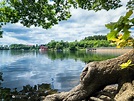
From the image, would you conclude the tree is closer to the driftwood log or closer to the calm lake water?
the driftwood log

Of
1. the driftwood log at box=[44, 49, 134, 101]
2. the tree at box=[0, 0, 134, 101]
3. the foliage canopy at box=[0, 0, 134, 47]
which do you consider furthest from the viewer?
the foliage canopy at box=[0, 0, 134, 47]

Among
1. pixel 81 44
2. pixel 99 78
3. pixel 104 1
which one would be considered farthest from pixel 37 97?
pixel 81 44

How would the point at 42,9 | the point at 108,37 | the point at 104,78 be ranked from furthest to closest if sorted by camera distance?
the point at 42,9, the point at 104,78, the point at 108,37

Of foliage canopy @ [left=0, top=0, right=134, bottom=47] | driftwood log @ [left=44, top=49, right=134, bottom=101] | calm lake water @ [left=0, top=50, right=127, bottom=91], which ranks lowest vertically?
calm lake water @ [left=0, top=50, right=127, bottom=91]

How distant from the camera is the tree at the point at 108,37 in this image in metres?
1.91

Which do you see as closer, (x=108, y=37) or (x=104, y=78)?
(x=108, y=37)

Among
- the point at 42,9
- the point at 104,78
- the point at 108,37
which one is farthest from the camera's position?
the point at 42,9

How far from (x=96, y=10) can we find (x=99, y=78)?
36.2ft

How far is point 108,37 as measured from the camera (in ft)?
4.75

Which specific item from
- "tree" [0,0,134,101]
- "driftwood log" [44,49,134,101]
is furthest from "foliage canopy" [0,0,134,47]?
"driftwood log" [44,49,134,101]

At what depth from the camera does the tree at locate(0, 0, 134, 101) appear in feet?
6.27

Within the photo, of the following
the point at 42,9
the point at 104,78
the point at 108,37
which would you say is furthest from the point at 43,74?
the point at 108,37

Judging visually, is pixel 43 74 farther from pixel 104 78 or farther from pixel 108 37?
pixel 108 37

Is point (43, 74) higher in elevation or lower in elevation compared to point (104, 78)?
lower
